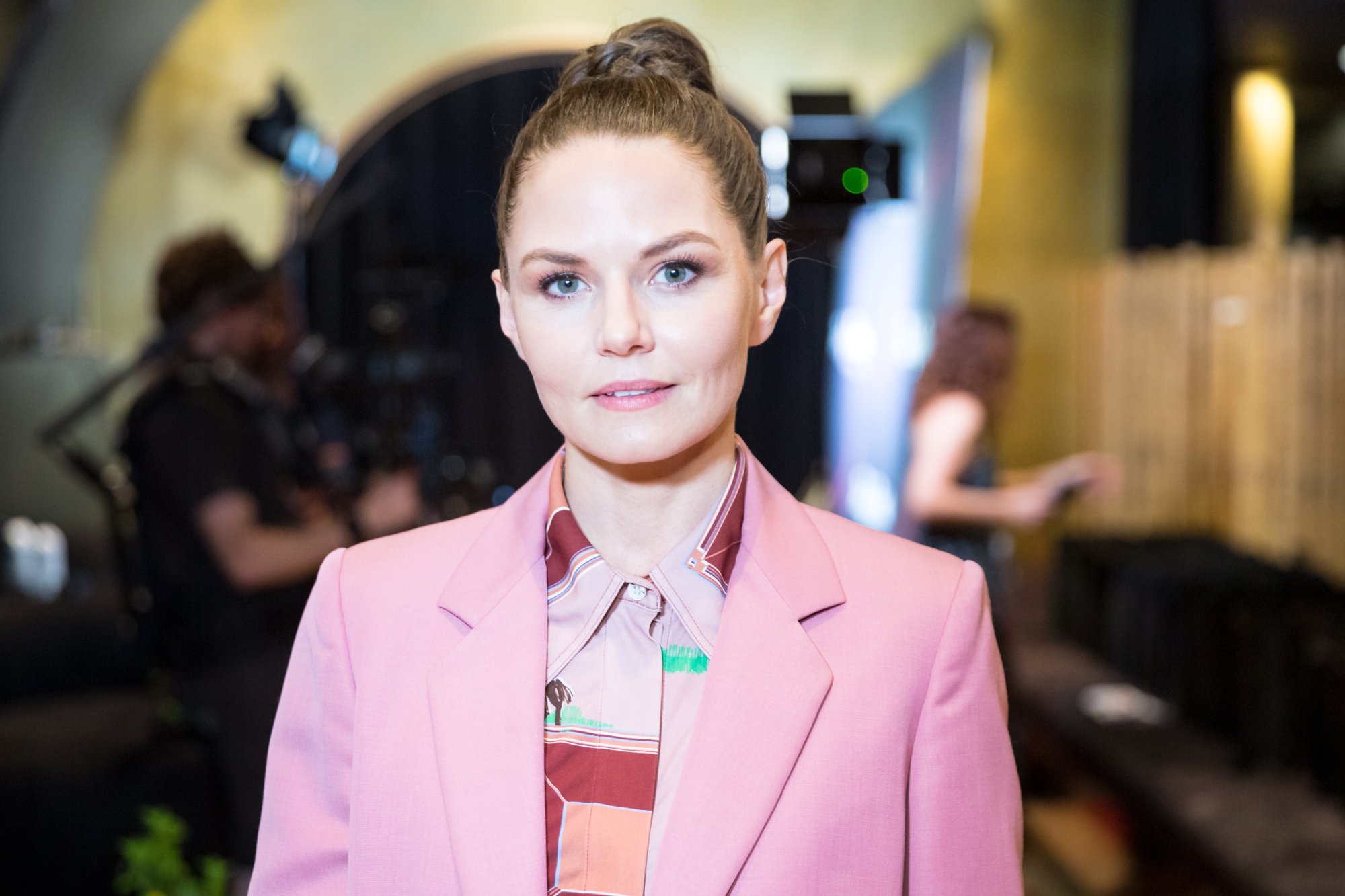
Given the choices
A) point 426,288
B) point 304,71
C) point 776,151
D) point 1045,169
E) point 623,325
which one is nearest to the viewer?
point 623,325

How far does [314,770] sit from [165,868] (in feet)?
6.37

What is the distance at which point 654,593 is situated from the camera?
0.94 m

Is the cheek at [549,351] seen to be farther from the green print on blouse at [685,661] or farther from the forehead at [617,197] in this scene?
the green print on blouse at [685,661]

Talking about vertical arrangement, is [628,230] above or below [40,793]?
above

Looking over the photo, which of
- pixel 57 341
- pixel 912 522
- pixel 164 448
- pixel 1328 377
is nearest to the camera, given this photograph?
pixel 164 448

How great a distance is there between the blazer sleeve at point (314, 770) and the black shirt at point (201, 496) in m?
1.28

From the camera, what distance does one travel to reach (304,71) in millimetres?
3592

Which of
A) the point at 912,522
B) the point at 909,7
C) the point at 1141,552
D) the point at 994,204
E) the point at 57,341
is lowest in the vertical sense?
the point at 1141,552

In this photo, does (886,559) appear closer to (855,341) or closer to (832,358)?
(832,358)

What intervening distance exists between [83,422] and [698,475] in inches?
103

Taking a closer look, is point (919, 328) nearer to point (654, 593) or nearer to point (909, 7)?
→ point (909, 7)

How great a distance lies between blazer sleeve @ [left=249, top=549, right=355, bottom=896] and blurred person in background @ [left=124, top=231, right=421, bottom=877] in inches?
48.5

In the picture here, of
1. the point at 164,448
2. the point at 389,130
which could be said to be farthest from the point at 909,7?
the point at 164,448

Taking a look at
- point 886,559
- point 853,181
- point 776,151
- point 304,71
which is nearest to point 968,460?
point 853,181
